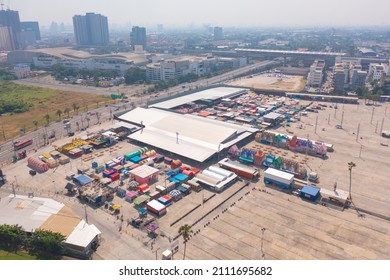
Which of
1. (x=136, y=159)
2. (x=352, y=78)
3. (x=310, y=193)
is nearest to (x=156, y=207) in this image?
(x=136, y=159)

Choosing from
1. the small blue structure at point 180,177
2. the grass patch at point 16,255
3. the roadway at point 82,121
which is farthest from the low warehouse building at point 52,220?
the roadway at point 82,121

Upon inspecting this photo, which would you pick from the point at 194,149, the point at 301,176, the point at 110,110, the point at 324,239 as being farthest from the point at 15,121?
the point at 324,239

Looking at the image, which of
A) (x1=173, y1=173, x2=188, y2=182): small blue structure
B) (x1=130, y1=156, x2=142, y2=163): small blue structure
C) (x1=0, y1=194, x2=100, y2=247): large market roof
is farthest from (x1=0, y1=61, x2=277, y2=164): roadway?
(x1=173, y1=173, x2=188, y2=182): small blue structure

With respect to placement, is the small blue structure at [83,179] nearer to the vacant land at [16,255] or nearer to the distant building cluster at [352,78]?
the vacant land at [16,255]

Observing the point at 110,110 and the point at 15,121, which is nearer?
the point at 15,121

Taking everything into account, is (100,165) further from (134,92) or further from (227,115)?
(134,92)

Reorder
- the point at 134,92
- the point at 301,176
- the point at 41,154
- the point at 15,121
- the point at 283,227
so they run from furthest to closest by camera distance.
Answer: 1. the point at 134,92
2. the point at 15,121
3. the point at 41,154
4. the point at 301,176
5. the point at 283,227

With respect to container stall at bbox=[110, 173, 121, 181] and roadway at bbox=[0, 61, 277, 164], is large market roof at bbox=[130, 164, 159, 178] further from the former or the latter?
roadway at bbox=[0, 61, 277, 164]
